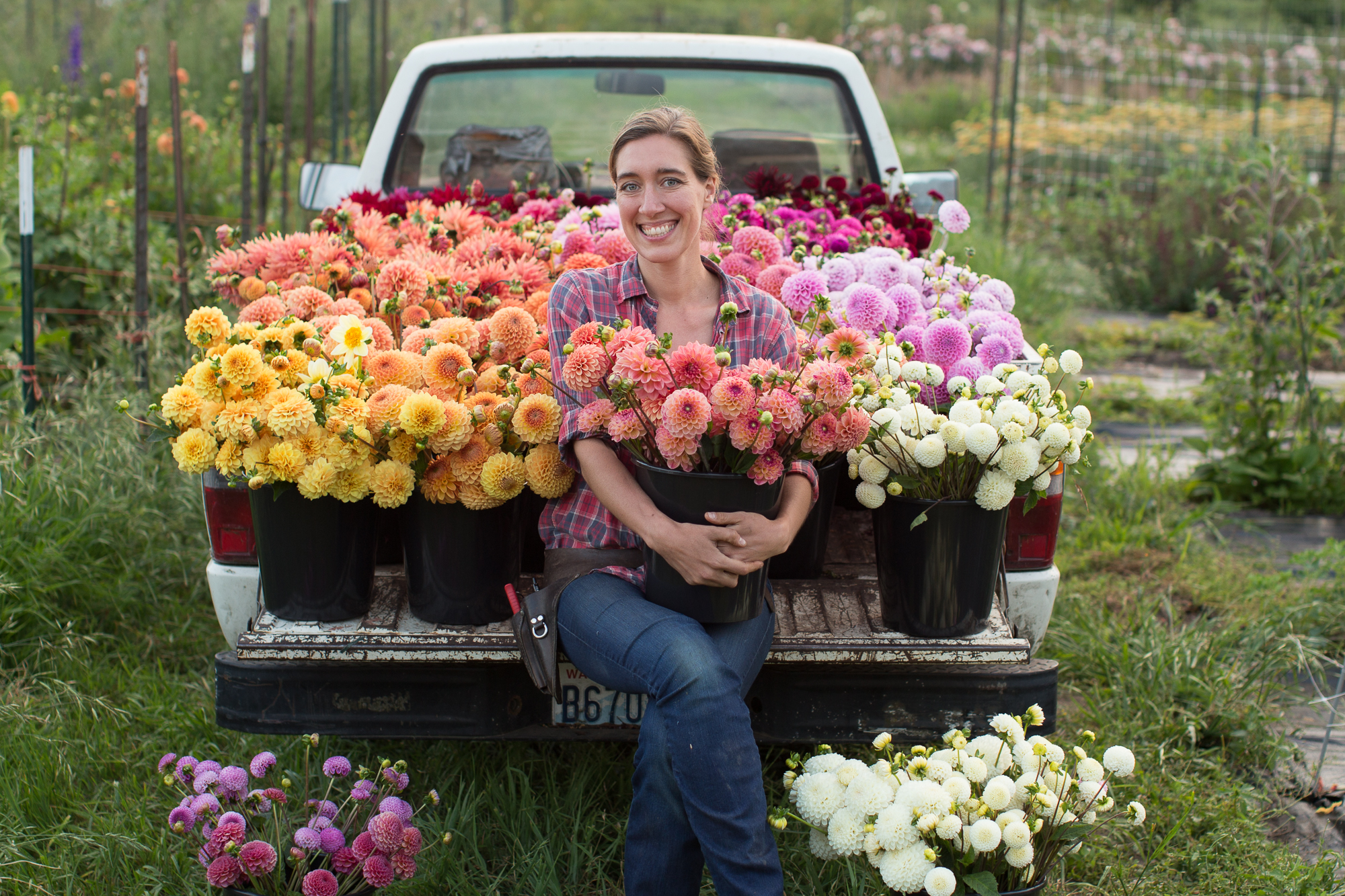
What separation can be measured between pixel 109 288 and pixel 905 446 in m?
4.63

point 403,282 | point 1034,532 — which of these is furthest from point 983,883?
point 403,282

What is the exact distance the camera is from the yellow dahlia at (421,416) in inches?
81.5

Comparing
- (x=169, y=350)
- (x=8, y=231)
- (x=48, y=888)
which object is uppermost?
(x=8, y=231)

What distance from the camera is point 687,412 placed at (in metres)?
1.81

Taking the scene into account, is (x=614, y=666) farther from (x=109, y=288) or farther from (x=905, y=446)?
(x=109, y=288)

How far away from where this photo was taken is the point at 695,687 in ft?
6.33

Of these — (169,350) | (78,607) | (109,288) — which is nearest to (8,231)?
(109,288)

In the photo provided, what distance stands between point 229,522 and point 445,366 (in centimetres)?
60

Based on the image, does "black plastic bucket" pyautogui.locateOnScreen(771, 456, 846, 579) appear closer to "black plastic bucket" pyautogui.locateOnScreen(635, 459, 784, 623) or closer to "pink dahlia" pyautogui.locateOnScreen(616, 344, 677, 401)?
"black plastic bucket" pyautogui.locateOnScreen(635, 459, 784, 623)

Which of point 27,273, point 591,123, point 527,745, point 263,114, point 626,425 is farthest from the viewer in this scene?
point 263,114

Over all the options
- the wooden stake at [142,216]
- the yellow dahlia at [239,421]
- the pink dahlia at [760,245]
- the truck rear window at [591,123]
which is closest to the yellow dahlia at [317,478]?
the yellow dahlia at [239,421]

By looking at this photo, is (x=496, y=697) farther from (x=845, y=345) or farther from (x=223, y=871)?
(x=845, y=345)

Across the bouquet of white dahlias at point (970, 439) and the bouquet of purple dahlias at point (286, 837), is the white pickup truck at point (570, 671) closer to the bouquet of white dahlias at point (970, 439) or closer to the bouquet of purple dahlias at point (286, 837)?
the bouquet of purple dahlias at point (286, 837)

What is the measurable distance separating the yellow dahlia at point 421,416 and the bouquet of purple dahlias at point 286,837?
63cm
